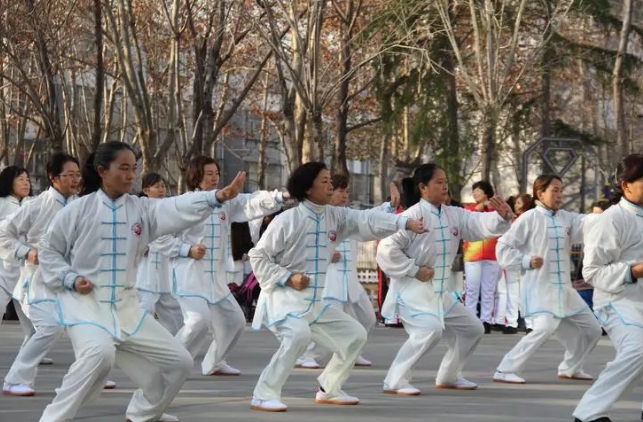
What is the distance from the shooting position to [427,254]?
11555 millimetres

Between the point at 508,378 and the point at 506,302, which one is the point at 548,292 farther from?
the point at 506,302

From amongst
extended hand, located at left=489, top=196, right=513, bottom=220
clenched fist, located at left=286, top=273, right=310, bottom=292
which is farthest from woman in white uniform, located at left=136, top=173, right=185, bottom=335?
extended hand, located at left=489, top=196, right=513, bottom=220

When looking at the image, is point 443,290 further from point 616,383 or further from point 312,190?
point 616,383

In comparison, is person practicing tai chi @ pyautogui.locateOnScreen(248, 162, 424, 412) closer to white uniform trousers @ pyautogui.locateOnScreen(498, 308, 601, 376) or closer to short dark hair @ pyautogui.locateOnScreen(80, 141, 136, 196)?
short dark hair @ pyautogui.locateOnScreen(80, 141, 136, 196)

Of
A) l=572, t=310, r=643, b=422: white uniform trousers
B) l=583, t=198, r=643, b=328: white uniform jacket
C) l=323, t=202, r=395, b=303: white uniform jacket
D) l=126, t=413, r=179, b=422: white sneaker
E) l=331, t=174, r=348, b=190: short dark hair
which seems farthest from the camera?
l=331, t=174, r=348, b=190: short dark hair

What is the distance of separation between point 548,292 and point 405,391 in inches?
Result: 77.6

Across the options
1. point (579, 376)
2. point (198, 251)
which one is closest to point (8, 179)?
point (198, 251)

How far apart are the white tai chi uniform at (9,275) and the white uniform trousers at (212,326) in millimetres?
1400

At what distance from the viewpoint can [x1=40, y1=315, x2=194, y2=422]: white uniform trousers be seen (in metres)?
8.39

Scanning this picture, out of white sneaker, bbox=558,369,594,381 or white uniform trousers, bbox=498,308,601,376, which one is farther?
white sneaker, bbox=558,369,594,381

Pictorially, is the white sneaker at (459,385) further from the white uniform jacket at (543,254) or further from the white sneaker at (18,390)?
the white sneaker at (18,390)

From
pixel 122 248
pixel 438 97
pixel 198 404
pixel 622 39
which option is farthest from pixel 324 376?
pixel 438 97

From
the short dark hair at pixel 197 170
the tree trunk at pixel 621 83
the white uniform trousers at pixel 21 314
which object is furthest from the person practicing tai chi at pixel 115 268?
the tree trunk at pixel 621 83

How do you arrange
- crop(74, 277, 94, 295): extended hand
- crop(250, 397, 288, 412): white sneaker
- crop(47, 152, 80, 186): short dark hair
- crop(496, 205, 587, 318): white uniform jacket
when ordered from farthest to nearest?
crop(496, 205, 587, 318): white uniform jacket, crop(47, 152, 80, 186): short dark hair, crop(250, 397, 288, 412): white sneaker, crop(74, 277, 94, 295): extended hand
